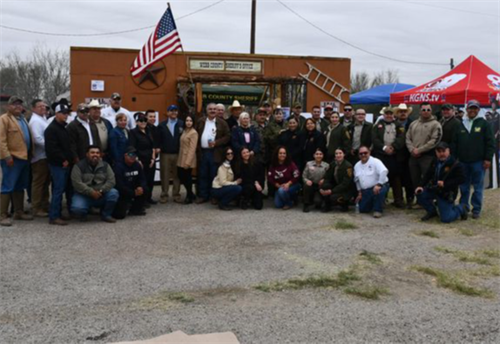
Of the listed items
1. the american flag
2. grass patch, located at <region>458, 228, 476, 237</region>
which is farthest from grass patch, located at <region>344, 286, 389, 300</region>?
the american flag

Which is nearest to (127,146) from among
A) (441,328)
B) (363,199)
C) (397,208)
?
(363,199)

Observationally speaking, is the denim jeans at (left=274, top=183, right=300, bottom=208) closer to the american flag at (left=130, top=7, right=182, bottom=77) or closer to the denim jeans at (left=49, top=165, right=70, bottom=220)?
the denim jeans at (left=49, top=165, right=70, bottom=220)

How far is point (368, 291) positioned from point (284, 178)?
176 inches

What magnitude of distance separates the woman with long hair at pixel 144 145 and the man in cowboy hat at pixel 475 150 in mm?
5195

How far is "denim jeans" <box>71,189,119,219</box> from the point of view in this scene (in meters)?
7.65

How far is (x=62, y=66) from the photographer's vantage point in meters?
35.0

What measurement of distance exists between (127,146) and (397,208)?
487 centimetres

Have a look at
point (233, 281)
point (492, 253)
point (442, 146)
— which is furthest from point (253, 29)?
point (233, 281)

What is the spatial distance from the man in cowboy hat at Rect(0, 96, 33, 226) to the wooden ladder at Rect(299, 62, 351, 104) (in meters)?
7.02

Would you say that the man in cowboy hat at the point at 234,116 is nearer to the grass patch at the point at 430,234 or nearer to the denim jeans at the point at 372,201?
the denim jeans at the point at 372,201

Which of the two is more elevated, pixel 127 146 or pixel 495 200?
pixel 127 146

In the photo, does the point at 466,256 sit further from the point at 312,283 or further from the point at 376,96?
the point at 376,96

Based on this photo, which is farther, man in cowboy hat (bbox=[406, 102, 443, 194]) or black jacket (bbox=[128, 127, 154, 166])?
black jacket (bbox=[128, 127, 154, 166])

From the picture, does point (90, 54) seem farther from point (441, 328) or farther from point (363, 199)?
point (441, 328)
